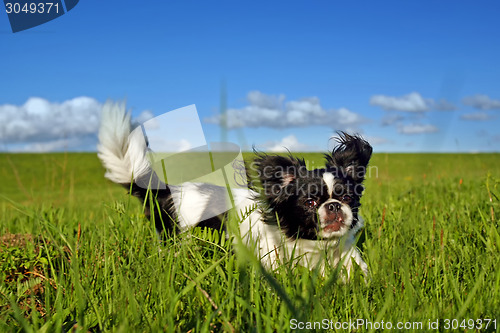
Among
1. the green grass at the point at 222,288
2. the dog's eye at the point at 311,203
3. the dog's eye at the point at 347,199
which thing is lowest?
the green grass at the point at 222,288

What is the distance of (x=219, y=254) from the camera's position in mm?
2639

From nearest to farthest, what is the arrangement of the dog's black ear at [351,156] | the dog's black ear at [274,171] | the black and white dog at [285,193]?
1. the black and white dog at [285,193]
2. the dog's black ear at [274,171]
3. the dog's black ear at [351,156]

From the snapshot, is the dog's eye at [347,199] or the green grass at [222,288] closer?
the green grass at [222,288]

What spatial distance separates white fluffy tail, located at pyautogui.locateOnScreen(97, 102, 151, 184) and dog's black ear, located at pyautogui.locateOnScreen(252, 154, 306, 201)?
107 cm

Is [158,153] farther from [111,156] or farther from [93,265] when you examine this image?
[93,265]

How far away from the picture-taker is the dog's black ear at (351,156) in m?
4.09

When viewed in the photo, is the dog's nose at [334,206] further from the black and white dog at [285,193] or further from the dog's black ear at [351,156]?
the dog's black ear at [351,156]

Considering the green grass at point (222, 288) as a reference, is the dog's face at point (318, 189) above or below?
above

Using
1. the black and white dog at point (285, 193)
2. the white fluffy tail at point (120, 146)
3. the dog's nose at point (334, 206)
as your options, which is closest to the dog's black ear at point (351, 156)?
the black and white dog at point (285, 193)

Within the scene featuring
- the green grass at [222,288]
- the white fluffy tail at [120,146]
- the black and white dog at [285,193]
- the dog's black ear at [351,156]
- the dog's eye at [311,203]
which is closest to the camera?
the green grass at [222,288]

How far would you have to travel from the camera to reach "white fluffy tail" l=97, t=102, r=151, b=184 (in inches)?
123

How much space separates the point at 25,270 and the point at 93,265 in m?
0.91

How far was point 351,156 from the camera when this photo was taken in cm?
→ 409

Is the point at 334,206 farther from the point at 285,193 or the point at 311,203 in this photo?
the point at 285,193
